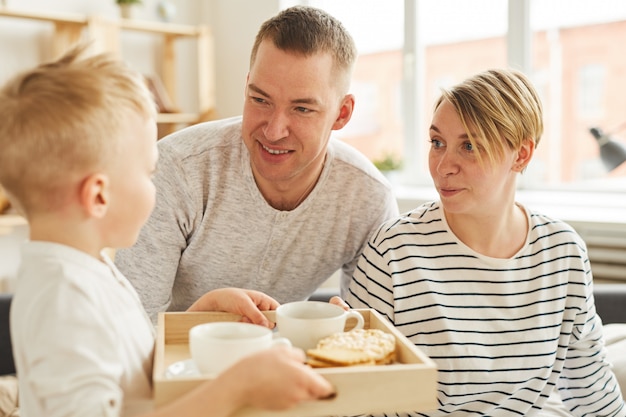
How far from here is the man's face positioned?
1555 millimetres

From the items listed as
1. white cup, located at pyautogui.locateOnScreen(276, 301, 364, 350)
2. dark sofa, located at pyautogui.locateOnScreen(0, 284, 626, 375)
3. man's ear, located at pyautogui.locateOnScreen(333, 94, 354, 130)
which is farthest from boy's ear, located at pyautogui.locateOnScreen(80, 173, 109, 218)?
dark sofa, located at pyautogui.locateOnScreen(0, 284, 626, 375)

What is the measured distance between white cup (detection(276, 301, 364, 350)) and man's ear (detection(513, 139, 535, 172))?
64 cm

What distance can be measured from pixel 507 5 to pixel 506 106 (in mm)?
2097

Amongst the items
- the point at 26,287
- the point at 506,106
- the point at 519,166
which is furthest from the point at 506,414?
the point at 26,287

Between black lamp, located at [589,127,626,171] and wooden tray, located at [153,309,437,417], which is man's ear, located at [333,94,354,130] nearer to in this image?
wooden tray, located at [153,309,437,417]

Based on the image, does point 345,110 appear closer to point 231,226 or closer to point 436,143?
point 436,143

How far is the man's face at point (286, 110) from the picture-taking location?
1.55 meters

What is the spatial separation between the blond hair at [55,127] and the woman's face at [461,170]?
79cm

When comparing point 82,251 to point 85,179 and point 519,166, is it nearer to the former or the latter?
point 85,179

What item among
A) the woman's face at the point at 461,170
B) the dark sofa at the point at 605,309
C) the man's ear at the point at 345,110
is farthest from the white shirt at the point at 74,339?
the dark sofa at the point at 605,309

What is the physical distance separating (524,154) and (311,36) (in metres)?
0.55

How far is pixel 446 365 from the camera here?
57.7 inches

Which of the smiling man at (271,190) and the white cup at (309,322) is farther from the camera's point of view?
the smiling man at (271,190)

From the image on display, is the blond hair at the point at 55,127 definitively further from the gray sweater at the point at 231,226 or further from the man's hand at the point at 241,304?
the gray sweater at the point at 231,226
